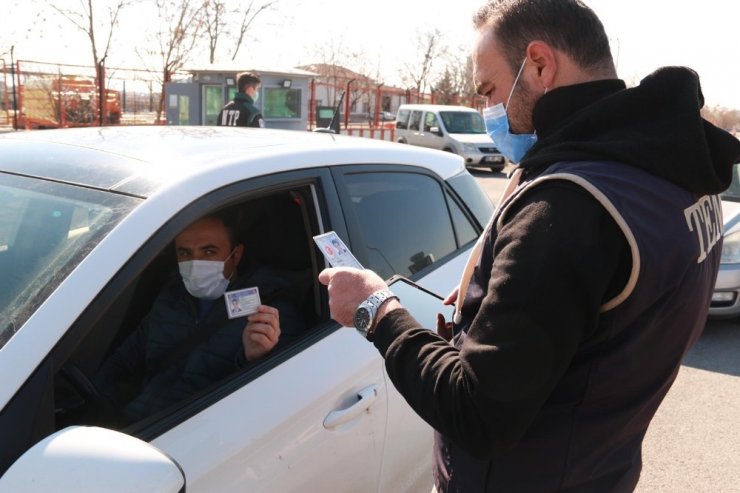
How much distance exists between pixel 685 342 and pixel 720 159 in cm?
39

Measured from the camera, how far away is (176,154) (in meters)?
1.96

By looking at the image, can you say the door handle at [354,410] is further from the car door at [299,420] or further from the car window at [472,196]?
the car window at [472,196]

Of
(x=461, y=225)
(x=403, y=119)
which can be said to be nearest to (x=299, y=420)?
(x=461, y=225)

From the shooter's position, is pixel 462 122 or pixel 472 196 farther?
pixel 462 122

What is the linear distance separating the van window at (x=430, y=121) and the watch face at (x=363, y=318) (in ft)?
58.4

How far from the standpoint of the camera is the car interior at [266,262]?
206 centimetres

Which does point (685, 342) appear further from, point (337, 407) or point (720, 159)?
point (337, 407)

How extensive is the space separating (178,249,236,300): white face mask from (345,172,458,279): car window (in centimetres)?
54

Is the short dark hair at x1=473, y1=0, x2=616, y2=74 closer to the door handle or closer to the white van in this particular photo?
the door handle

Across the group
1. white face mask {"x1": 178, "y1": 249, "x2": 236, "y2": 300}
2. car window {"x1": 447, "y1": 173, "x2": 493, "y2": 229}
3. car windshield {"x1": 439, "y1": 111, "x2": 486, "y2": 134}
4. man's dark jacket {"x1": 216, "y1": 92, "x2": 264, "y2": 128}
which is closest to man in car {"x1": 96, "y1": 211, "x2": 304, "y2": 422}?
white face mask {"x1": 178, "y1": 249, "x2": 236, "y2": 300}

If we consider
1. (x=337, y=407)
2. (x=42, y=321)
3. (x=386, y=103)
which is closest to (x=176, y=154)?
(x=42, y=321)

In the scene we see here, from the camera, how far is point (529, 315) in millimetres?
1127

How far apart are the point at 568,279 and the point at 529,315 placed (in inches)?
3.5

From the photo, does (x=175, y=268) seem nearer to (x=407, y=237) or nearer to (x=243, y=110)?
(x=407, y=237)
